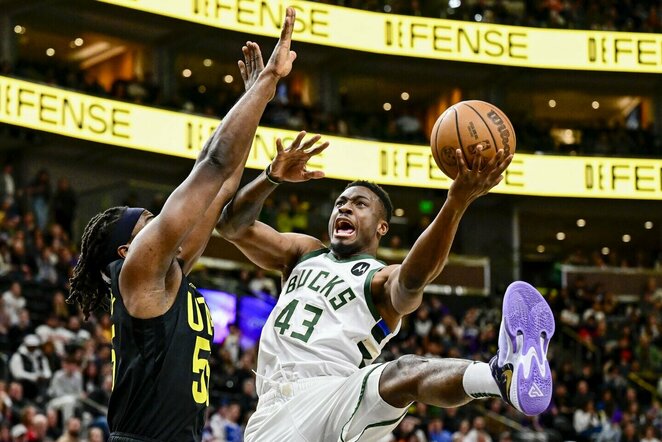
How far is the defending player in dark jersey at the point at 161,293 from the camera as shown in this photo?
18.1ft

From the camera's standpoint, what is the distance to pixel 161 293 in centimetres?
564

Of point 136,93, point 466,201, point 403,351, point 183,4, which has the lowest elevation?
point 403,351

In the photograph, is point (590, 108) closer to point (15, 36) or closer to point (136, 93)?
point (136, 93)

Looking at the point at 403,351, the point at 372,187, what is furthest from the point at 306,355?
the point at 403,351

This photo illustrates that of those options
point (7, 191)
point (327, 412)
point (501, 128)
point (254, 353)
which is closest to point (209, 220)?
point (327, 412)

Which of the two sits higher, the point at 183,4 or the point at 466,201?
the point at 183,4

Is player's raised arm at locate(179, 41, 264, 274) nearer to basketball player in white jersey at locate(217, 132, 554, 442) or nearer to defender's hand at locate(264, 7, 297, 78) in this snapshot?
defender's hand at locate(264, 7, 297, 78)

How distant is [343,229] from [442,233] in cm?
115

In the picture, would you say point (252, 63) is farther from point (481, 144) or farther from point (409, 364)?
point (409, 364)

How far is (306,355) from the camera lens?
7.26 meters

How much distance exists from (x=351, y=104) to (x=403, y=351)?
15167 millimetres

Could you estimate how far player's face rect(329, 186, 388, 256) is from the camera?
7.73 m

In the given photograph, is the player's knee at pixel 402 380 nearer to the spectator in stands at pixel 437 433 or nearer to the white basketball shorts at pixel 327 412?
the white basketball shorts at pixel 327 412

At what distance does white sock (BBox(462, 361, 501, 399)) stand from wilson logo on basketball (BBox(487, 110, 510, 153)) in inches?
55.0
